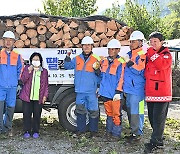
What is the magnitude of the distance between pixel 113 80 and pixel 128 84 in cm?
36

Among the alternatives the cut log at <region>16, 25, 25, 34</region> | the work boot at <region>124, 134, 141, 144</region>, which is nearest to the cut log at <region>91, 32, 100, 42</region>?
the cut log at <region>16, 25, 25, 34</region>

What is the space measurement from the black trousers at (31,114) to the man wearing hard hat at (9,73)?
261mm

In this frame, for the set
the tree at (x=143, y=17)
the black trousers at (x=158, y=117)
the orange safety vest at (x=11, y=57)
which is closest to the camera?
the black trousers at (x=158, y=117)

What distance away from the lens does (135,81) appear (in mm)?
6738

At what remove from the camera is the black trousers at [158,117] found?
6297mm

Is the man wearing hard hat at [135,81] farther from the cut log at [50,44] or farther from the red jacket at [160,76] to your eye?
the cut log at [50,44]

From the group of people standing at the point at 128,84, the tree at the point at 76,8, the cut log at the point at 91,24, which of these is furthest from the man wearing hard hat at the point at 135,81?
the tree at the point at 76,8

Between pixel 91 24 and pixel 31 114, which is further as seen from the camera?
pixel 91 24

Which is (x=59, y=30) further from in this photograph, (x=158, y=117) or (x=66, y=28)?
(x=158, y=117)

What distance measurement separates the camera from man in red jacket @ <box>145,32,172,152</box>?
621 centimetres

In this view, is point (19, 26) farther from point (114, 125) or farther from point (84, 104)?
point (114, 125)

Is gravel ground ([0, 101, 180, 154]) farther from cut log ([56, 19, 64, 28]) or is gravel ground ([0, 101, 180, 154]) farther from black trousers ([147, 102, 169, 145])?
cut log ([56, 19, 64, 28])

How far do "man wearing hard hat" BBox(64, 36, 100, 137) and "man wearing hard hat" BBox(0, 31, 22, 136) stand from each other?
947mm

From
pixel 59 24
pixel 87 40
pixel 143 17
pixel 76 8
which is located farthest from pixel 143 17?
pixel 87 40
